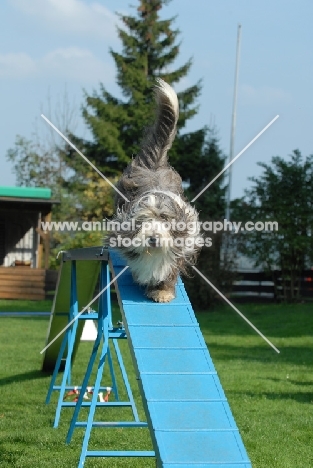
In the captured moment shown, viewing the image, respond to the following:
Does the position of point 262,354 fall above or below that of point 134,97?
below

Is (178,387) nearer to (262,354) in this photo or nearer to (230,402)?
(230,402)

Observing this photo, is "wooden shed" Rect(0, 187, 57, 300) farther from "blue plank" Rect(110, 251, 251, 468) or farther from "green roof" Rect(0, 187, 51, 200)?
"blue plank" Rect(110, 251, 251, 468)

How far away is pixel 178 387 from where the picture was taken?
5488 mm

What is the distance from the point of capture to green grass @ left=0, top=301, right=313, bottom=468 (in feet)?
23.0

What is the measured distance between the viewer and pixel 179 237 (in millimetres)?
6336

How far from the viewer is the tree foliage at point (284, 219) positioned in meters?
24.1

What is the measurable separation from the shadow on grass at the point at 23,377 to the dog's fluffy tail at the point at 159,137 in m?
4.67

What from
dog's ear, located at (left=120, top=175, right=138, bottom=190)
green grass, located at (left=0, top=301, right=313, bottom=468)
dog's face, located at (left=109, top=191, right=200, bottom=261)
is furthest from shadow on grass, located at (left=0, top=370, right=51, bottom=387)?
dog's face, located at (left=109, top=191, right=200, bottom=261)

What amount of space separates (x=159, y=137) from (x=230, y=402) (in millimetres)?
3686

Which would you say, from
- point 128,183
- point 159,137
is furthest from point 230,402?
point 159,137

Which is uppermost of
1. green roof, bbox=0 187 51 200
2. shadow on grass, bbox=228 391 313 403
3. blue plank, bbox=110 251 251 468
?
green roof, bbox=0 187 51 200

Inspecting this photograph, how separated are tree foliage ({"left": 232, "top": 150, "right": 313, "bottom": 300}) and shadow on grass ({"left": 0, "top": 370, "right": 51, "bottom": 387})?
13.3 m

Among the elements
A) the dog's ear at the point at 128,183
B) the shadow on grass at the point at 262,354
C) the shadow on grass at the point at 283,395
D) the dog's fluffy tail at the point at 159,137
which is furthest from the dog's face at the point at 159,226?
the shadow on grass at the point at 262,354

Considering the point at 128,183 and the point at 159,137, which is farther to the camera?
the point at 159,137
